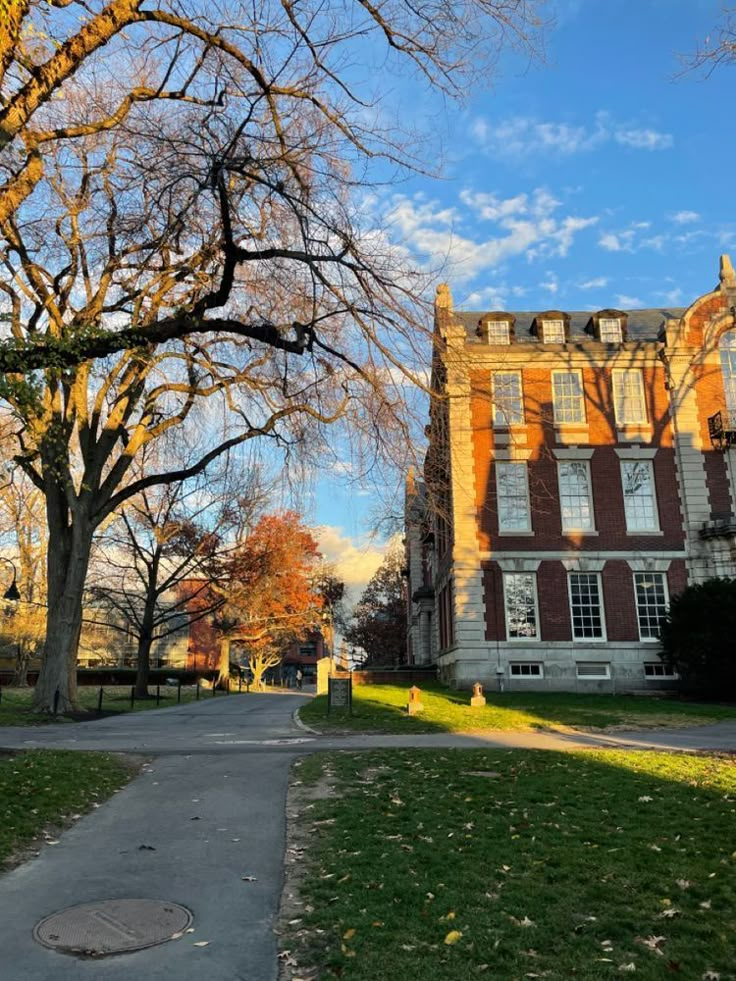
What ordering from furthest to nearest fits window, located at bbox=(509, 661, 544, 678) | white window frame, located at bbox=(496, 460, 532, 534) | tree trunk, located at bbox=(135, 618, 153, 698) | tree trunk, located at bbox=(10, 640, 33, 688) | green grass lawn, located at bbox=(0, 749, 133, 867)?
tree trunk, located at bbox=(10, 640, 33, 688) < tree trunk, located at bbox=(135, 618, 153, 698) < white window frame, located at bbox=(496, 460, 532, 534) < window, located at bbox=(509, 661, 544, 678) < green grass lawn, located at bbox=(0, 749, 133, 867)

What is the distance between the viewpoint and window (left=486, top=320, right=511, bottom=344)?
1246 inches

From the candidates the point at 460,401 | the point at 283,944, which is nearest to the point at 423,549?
the point at 460,401

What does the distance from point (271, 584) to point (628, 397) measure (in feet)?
64.9

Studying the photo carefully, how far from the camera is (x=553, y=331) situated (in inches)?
1257

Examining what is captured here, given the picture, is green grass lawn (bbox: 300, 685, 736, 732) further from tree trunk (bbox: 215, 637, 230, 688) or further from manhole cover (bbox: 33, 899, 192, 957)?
tree trunk (bbox: 215, 637, 230, 688)

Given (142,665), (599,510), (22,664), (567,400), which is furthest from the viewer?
(22,664)

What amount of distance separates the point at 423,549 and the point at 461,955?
4610 centimetres

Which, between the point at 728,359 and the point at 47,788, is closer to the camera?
the point at 47,788

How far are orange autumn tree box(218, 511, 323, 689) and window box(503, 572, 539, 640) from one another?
12.1 m

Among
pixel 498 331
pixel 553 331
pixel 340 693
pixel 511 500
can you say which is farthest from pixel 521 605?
pixel 553 331

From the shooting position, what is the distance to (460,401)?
28.3 feet

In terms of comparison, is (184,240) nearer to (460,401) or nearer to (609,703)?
(460,401)

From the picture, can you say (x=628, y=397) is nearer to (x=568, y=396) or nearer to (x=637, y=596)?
(x=568, y=396)

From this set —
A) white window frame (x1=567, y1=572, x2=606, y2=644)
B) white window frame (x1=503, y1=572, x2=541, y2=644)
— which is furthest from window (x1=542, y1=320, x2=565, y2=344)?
white window frame (x1=503, y1=572, x2=541, y2=644)
